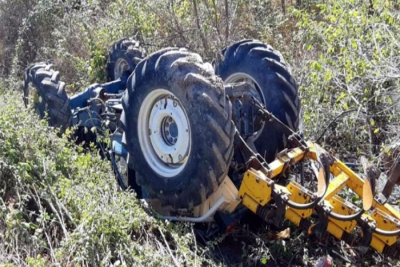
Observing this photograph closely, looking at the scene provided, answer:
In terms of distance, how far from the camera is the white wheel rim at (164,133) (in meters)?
3.92

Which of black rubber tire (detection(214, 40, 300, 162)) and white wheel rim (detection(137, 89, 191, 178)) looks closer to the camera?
white wheel rim (detection(137, 89, 191, 178))

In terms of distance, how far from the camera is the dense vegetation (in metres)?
3.61

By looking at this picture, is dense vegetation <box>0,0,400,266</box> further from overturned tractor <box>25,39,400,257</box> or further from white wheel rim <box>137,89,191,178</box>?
white wheel rim <box>137,89,191,178</box>

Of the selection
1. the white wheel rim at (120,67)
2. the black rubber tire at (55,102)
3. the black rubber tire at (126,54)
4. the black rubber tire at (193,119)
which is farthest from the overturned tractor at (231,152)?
the white wheel rim at (120,67)

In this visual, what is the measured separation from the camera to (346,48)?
5.20 m

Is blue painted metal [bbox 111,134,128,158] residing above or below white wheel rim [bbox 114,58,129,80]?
below

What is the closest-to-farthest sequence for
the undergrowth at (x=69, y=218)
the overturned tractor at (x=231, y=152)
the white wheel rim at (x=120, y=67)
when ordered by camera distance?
the undergrowth at (x=69, y=218)
the overturned tractor at (x=231, y=152)
the white wheel rim at (x=120, y=67)

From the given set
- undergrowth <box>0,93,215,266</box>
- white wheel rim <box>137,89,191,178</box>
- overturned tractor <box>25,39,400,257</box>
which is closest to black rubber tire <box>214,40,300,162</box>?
overturned tractor <box>25,39,400,257</box>

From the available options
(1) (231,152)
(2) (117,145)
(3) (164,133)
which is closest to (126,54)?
(2) (117,145)

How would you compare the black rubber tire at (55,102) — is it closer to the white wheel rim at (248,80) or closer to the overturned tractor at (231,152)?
the overturned tractor at (231,152)

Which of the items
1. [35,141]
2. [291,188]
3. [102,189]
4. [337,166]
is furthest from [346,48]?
[35,141]

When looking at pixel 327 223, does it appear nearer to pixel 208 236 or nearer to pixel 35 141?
pixel 208 236

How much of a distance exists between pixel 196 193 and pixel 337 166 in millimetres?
1058

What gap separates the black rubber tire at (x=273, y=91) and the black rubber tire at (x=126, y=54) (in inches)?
93.2
